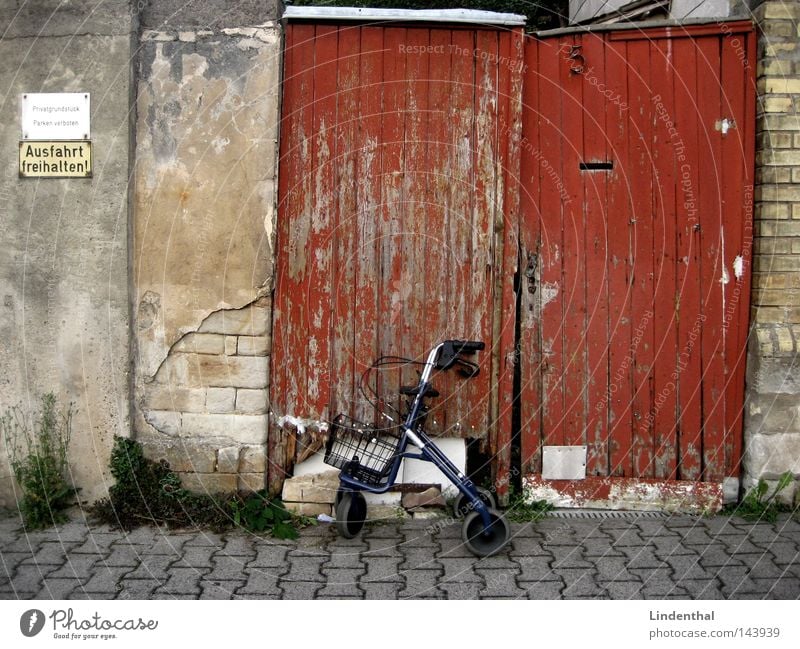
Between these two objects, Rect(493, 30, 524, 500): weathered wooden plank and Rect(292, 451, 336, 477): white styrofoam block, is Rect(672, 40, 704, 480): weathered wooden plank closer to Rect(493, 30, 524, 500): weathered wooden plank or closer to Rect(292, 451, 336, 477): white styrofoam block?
Rect(493, 30, 524, 500): weathered wooden plank

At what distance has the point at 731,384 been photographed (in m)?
5.14

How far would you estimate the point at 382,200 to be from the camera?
502cm

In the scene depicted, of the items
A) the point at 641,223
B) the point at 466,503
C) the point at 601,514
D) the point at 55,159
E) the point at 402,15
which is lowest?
the point at 601,514

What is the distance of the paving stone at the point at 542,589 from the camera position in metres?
4.01

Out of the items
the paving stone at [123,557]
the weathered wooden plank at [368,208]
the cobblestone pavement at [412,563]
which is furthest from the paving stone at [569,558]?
the paving stone at [123,557]

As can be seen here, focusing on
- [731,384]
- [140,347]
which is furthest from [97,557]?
[731,384]

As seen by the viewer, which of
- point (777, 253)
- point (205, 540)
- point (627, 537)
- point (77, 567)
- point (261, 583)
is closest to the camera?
point (261, 583)

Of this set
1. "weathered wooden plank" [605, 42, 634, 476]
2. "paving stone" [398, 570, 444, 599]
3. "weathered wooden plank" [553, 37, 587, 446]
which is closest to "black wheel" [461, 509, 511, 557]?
"paving stone" [398, 570, 444, 599]

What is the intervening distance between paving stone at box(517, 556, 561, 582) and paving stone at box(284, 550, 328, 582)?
1048 millimetres

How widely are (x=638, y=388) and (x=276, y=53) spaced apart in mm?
3033

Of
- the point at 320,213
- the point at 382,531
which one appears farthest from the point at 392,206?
the point at 382,531

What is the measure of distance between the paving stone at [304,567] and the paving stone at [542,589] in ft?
3.39

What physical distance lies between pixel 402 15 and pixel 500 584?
130 inches

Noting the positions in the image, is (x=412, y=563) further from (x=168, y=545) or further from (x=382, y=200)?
(x=382, y=200)
